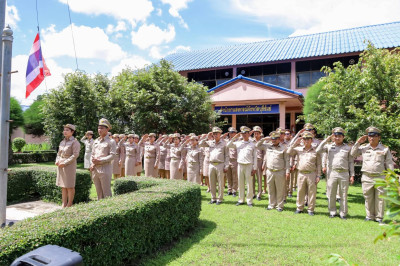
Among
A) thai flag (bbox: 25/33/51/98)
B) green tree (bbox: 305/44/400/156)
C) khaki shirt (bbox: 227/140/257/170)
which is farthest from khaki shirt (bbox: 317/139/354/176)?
thai flag (bbox: 25/33/51/98)

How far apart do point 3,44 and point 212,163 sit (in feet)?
17.6

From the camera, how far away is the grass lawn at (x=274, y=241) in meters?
4.31

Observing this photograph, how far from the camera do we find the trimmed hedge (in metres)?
2.89

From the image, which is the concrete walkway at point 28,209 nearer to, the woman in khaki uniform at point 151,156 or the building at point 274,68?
the woman in khaki uniform at point 151,156

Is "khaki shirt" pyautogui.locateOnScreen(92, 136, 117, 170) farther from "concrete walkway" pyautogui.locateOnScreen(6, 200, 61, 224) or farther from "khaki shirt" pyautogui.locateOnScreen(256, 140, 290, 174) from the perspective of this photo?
"khaki shirt" pyautogui.locateOnScreen(256, 140, 290, 174)

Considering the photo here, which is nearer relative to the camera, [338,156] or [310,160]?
[338,156]

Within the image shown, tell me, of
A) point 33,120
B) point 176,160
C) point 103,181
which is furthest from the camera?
point 33,120

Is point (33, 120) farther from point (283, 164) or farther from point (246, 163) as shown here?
point (283, 164)

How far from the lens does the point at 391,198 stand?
1.36 metres

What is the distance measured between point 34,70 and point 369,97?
358 inches

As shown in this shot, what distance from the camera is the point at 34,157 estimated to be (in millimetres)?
21812

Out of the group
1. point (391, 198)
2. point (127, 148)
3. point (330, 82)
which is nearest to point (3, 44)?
point (391, 198)

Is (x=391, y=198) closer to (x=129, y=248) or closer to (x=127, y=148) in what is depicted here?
(x=129, y=248)

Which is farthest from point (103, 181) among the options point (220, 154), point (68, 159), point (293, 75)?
point (293, 75)
